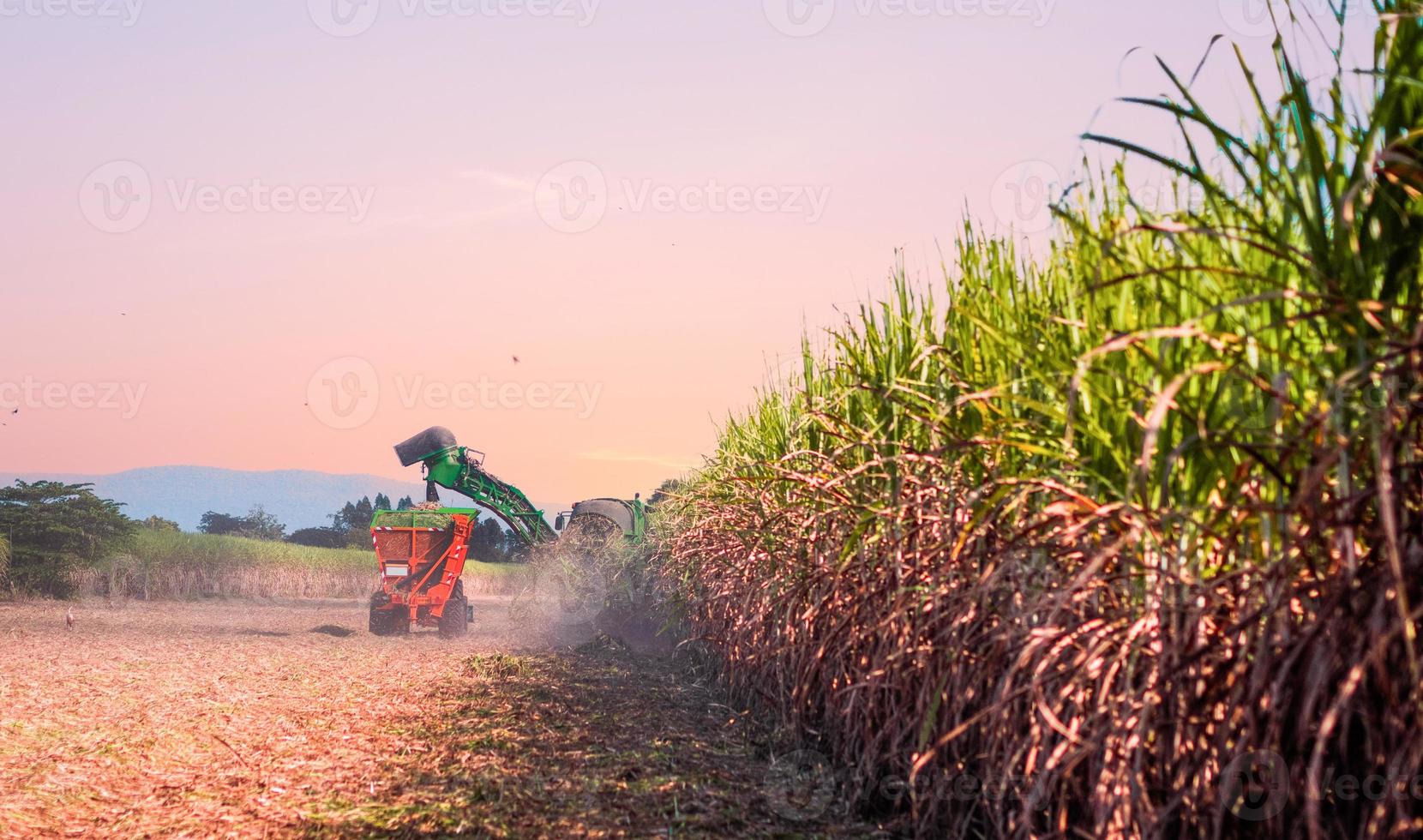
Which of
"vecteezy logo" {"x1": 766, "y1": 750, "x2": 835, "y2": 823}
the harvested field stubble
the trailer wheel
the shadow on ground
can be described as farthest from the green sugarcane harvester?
"vecteezy logo" {"x1": 766, "y1": 750, "x2": 835, "y2": 823}

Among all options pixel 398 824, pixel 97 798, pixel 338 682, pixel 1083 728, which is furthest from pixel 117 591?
pixel 1083 728

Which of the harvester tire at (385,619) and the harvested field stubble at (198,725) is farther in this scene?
the harvester tire at (385,619)

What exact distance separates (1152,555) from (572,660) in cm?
757

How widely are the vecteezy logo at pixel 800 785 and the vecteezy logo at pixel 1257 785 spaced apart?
2053mm

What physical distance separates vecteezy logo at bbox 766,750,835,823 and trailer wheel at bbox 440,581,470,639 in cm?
1091

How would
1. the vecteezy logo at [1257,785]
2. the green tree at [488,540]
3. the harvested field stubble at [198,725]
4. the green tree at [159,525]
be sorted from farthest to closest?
the green tree at [159,525], the green tree at [488,540], the harvested field stubble at [198,725], the vecteezy logo at [1257,785]

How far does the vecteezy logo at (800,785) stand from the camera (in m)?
3.87

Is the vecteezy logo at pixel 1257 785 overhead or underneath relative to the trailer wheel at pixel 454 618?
overhead

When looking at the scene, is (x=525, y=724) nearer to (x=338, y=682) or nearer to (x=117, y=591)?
(x=338, y=682)

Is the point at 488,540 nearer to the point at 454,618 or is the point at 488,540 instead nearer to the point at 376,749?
the point at 454,618

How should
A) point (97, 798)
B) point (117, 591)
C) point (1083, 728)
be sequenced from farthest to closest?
point (117, 591) → point (97, 798) → point (1083, 728)

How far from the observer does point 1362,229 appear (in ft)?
6.31

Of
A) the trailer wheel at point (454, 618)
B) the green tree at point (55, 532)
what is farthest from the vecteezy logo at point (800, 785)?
the green tree at point (55, 532)

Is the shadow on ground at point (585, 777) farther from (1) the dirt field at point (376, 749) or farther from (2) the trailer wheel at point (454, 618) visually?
(2) the trailer wheel at point (454, 618)
